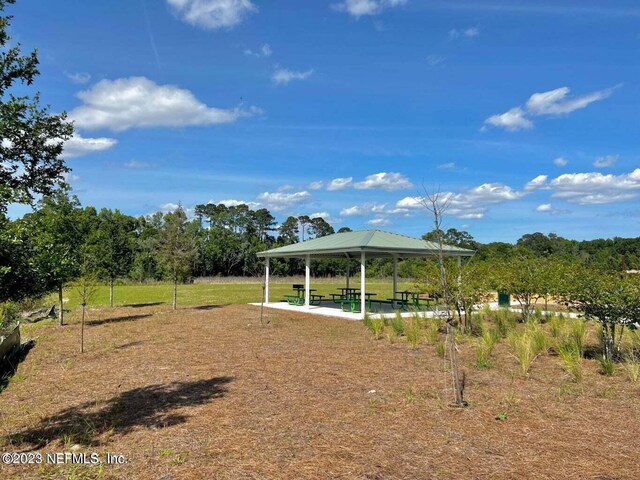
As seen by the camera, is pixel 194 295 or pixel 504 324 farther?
pixel 194 295

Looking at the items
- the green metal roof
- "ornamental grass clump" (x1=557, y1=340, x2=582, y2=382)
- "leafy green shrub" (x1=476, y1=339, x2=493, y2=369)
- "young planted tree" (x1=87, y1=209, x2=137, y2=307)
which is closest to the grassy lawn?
"young planted tree" (x1=87, y1=209, x2=137, y2=307)

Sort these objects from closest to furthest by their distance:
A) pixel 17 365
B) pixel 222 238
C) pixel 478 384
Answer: pixel 478 384
pixel 17 365
pixel 222 238

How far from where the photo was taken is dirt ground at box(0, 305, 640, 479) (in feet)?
13.6

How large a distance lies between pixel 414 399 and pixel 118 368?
559 cm

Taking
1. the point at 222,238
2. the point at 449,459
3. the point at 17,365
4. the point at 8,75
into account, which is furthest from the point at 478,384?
the point at 222,238

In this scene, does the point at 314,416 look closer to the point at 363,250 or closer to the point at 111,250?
the point at 363,250

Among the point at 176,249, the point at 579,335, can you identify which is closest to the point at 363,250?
the point at 176,249

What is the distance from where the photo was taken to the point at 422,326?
12.9 m

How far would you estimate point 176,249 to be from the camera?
2002 centimetres

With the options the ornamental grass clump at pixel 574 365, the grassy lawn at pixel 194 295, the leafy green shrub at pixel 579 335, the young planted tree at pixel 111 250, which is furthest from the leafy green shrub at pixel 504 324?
the young planted tree at pixel 111 250

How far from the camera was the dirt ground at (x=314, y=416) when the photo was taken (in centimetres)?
415

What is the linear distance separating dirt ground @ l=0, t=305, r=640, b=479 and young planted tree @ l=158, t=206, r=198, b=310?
9.93m

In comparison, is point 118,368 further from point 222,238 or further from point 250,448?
point 222,238

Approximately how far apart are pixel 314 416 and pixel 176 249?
15.9 meters
